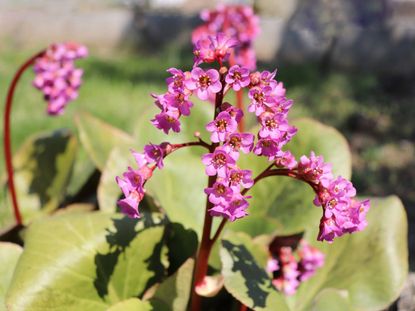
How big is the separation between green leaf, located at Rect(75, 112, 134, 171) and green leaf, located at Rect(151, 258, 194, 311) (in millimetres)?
522

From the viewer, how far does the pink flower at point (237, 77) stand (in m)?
1.04

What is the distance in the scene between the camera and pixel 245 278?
1.28 m

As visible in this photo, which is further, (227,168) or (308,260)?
(308,260)

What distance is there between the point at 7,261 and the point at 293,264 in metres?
0.63

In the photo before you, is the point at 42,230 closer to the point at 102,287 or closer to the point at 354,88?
the point at 102,287

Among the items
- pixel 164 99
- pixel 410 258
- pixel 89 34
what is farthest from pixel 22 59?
pixel 164 99

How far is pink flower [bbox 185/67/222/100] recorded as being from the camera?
104 cm

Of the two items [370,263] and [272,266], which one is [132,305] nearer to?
[272,266]

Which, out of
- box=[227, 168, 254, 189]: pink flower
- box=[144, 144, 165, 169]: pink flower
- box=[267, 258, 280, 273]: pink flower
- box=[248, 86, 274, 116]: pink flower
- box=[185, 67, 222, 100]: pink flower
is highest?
box=[185, 67, 222, 100]: pink flower

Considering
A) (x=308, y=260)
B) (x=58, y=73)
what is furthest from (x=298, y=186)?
(x=58, y=73)

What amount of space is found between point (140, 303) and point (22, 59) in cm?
410

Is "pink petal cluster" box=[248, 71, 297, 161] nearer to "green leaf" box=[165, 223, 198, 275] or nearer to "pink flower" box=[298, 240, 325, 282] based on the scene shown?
"green leaf" box=[165, 223, 198, 275]

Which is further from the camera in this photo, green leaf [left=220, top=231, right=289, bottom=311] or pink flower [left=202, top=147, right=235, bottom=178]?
green leaf [left=220, top=231, right=289, bottom=311]

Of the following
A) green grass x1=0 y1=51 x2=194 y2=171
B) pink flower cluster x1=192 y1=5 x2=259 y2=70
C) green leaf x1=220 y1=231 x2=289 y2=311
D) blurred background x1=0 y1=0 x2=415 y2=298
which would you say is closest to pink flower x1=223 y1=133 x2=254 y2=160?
green leaf x1=220 y1=231 x2=289 y2=311
